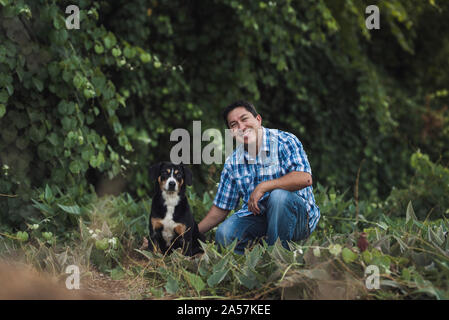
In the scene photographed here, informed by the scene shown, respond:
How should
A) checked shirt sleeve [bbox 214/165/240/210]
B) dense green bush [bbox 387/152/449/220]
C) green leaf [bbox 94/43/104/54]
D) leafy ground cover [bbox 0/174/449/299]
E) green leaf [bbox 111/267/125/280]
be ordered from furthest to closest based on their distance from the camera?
dense green bush [bbox 387/152/449/220], green leaf [bbox 94/43/104/54], checked shirt sleeve [bbox 214/165/240/210], green leaf [bbox 111/267/125/280], leafy ground cover [bbox 0/174/449/299]

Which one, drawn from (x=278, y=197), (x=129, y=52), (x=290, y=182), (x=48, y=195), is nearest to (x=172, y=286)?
(x=278, y=197)

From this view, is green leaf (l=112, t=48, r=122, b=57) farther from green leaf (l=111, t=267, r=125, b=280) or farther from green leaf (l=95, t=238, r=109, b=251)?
green leaf (l=111, t=267, r=125, b=280)

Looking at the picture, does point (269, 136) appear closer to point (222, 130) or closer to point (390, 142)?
point (222, 130)

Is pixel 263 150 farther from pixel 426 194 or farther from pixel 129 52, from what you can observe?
pixel 426 194

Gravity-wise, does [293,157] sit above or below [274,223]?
above

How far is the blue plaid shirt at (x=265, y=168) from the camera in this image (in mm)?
3193

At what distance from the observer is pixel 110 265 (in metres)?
3.10

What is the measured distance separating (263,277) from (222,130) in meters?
3.21

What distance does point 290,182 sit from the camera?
3.04 metres

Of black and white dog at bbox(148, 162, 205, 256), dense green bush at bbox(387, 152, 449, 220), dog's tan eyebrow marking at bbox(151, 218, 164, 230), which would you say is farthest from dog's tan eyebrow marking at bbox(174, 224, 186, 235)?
dense green bush at bbox(387, 152, 449, 220)

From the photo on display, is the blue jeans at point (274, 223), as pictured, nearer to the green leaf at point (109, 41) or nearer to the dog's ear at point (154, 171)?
the dog's ear at point (154, 171)

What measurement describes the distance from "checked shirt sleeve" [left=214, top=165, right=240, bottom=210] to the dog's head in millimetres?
260

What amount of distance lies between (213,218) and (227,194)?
0.73 feet

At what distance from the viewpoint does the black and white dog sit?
3.27 metres
